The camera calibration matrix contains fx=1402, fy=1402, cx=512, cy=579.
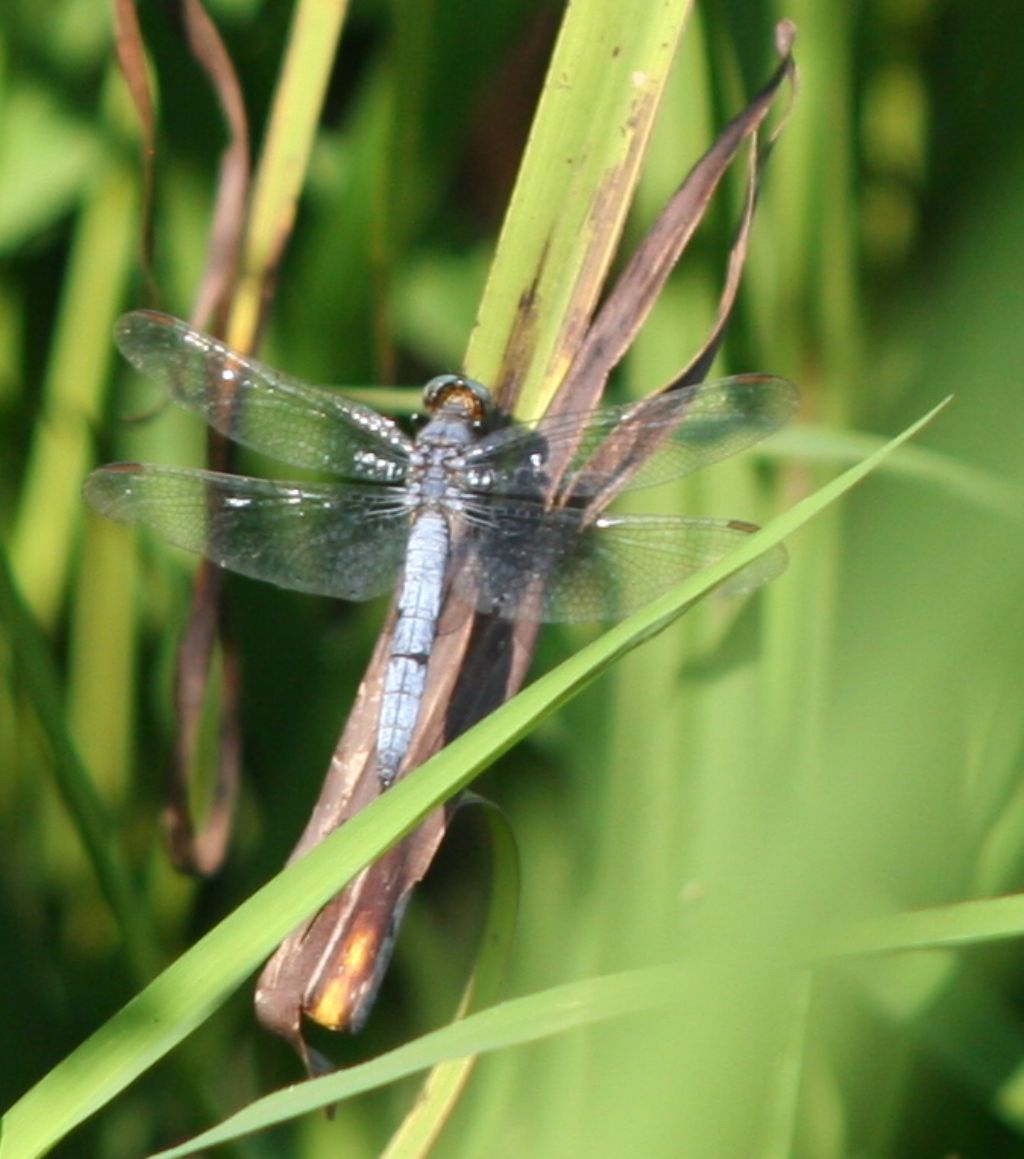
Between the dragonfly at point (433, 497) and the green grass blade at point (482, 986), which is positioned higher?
the dragonfly at point (433, 497)

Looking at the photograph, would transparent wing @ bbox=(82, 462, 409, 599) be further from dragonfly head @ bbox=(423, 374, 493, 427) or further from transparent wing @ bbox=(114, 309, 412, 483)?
dragonfly head @ bbox=(423, 374, 493, 427)

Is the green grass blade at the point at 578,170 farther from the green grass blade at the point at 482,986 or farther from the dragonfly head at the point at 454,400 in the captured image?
the green grass blade at the point at 482,986

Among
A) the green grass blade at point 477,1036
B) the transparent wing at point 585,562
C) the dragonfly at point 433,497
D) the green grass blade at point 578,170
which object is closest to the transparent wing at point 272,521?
the dragonfly at point 433,497

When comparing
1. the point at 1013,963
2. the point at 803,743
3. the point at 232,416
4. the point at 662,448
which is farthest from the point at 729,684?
the point at 232,416

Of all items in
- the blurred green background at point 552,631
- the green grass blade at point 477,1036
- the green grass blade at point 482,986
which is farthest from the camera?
the blurred green background at point 552,631

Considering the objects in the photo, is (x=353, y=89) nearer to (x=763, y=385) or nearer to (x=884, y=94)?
(x=884, y=94)

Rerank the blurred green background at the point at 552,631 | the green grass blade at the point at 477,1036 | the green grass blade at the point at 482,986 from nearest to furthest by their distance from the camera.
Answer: the green grass blade at the point at 477,1036, the green grass blade at the point at 482,986, the blurred green background at the point at 552,631

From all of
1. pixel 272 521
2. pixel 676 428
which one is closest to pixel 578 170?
pixel 676 428

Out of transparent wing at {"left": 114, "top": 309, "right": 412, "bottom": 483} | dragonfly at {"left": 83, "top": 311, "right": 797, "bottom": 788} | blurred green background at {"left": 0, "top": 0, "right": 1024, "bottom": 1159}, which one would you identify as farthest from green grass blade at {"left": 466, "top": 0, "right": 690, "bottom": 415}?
transparent wing at {"left": 114, "top": 309, "right": 412, "bottom": 483}
